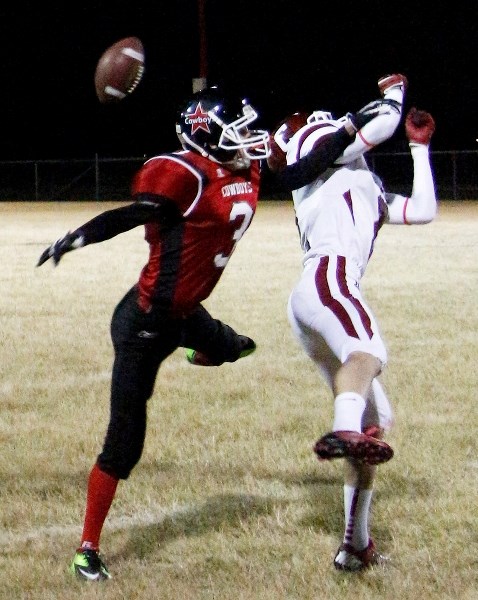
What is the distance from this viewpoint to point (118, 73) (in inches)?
169

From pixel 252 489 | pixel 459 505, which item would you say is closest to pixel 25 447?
pixel 252 489

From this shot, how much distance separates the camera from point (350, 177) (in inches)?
157

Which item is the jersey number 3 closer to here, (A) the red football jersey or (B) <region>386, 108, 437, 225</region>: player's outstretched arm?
(A) the red football jersey

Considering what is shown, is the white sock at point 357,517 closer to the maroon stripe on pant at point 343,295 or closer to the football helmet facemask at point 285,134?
the maroon stripe on pant at point 343,295

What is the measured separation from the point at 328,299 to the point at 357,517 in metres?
0.83

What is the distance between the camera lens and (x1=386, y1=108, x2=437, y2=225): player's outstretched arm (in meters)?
4.07

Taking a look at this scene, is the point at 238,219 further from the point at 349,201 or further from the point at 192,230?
the point at 349,201

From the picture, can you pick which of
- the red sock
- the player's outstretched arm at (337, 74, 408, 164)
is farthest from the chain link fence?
the red sock

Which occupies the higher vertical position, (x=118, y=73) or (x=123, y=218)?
(x=118, y=73)

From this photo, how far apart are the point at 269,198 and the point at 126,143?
16843mm

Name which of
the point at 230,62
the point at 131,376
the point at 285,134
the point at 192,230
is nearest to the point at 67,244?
the point at 192,230

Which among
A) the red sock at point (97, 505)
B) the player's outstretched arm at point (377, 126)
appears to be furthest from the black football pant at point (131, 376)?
the player's outstretched arm at point (377, 126)

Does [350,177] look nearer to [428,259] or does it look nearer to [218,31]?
→ [428,259]

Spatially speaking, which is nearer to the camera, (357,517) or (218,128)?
(218,128)
